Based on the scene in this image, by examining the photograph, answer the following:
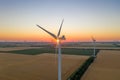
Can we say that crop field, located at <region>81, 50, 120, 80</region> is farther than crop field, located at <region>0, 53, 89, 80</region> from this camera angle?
No

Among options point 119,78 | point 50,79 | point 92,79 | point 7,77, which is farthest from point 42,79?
point 119,78

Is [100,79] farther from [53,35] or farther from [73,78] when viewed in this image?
[53,35]

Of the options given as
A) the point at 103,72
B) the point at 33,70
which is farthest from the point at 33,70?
the point at 103,72

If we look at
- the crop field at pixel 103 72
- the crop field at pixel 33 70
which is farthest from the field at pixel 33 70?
the crop field at pixel 103 72

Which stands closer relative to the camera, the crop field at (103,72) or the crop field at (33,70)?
the crop field at (103,72)

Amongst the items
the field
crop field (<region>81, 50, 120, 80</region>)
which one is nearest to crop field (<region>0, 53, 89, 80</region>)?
the field

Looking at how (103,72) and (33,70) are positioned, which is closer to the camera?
(103,72)

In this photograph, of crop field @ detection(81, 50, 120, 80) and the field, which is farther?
the field

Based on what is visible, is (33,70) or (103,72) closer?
(103,72)

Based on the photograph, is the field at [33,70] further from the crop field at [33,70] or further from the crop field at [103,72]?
the crop field at [103,72]

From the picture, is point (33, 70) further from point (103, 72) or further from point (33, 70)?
point (103, 72)

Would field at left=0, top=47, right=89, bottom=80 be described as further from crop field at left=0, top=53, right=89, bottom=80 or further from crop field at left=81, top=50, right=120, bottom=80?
crop field at left=81, top=50, right=120, bottom=80

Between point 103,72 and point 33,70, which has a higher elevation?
point 103,72
